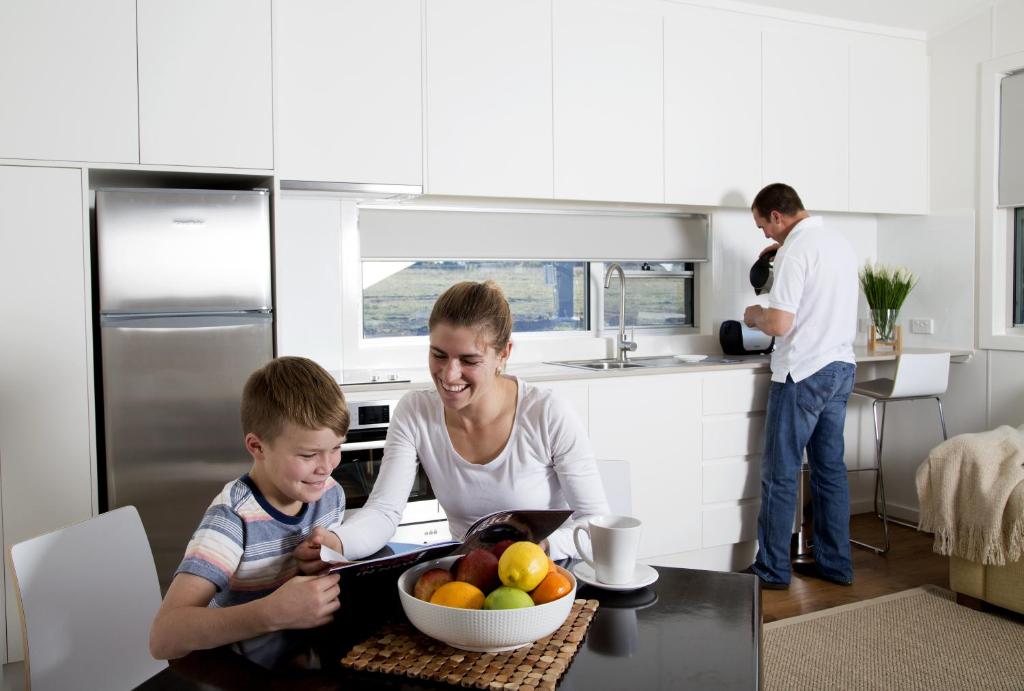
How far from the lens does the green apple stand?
3.51 ft

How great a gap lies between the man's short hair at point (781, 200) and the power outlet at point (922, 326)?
4.46 ft

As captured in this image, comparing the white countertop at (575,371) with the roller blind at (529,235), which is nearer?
the white countertop at (575,371)

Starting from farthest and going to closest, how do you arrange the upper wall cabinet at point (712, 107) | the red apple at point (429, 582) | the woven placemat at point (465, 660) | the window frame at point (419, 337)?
the upper wall cabinet at point (712, 107) < the window frame at point (419, 337) < the red apple at point (429, 582) < the woven placemat at point (465, 660)

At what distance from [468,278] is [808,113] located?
184 centimetres

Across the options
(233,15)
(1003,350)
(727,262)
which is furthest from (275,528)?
(1003,350)

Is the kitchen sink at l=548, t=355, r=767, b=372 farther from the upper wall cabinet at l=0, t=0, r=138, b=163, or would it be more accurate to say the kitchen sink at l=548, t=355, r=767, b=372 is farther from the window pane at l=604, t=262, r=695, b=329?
the upper wall cabinet at l=0, t=0, r=138, b=163

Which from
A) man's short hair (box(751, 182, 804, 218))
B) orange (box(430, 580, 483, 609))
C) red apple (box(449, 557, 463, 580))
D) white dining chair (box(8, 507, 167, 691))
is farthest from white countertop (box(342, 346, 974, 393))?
orange (box(430, 580, 483, 609))

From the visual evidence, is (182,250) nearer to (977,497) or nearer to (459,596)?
(459,596)

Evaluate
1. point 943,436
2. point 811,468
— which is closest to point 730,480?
point 811,468

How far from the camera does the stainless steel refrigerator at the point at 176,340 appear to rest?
2.74 metres

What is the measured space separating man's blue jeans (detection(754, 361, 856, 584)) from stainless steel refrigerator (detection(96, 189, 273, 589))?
6.73 ft

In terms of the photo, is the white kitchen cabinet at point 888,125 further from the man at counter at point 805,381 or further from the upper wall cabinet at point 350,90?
the upper wall cabinet at point 350,90

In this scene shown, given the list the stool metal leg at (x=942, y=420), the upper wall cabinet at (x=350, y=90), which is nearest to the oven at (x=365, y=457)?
the upper wall cabinet at (x=350, y=90)

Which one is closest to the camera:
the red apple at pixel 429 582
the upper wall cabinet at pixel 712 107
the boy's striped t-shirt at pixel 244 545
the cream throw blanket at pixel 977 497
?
the red apple at pixel 429 582
